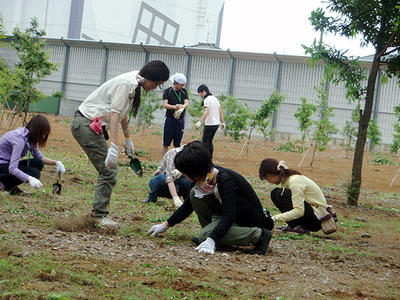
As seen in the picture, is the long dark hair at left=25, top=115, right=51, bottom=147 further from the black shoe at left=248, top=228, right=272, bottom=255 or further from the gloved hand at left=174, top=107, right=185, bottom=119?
the gloved hand at left=174, top=107, right=185, bottom=119

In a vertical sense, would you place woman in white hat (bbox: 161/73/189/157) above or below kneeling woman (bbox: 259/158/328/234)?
above

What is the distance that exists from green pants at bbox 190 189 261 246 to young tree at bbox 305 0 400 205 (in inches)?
192

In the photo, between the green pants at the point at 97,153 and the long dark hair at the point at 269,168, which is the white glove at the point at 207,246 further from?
the long dark hair at the point at 269,168

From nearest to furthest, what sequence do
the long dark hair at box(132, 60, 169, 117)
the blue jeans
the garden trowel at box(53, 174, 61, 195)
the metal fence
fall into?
1. the long dark hair at box(132, 60, 169, 117)
2. the garden trowel at box(53, 174, 61, 195)
3. the blue jeans
4. the metal fence

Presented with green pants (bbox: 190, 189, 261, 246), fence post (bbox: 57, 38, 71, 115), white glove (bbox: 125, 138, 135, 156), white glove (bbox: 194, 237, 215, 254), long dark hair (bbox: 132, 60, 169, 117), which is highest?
fence post (bbox: 57, 38, 71, 115)

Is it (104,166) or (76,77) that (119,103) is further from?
(76,77)

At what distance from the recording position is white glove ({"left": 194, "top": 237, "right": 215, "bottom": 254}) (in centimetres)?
414

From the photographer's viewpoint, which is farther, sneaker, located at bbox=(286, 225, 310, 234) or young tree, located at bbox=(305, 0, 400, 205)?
young tree, located at bbox=(305, 0, 400, 205)

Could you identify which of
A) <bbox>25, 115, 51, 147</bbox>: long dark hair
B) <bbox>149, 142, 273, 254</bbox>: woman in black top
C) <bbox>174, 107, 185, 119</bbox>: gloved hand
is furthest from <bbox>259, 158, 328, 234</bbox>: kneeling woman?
<bbox>174, 107, 185, 119</bbox>: gloved hand

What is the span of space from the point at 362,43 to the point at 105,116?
19.0 ft

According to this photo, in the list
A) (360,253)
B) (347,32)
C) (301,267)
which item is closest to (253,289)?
(301,267)

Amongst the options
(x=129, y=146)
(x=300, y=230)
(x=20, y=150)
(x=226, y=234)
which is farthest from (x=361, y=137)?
(x=20, y=150)

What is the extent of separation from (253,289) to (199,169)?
1169 millimetres

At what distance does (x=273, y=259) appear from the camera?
14.1 feet
